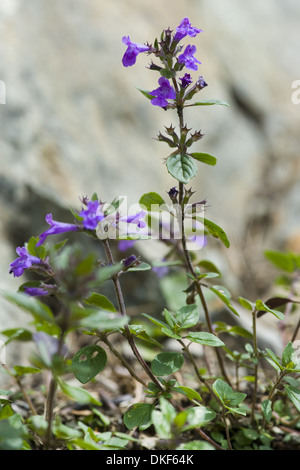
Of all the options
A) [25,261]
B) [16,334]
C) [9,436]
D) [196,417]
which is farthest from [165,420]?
[16,334]

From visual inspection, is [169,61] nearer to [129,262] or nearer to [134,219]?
[134,219]

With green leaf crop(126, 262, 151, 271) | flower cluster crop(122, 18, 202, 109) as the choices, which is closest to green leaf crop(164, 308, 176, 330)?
green leaf crop(126, 262, 151, 271)

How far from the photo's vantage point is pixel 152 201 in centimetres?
157

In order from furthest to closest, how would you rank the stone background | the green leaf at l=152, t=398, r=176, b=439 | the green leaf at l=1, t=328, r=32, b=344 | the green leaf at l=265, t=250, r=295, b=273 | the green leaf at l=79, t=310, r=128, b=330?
the stone background
the green leaf at l=265, t=250, r=295, b=273
the green leaf at l=1, t=328, r=32, b=344
the green leaf at l=152, t=398, r=176, b=439
the green leaf at l=79, t=310, r=128, b=330

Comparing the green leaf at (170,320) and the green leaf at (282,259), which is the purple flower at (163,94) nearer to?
the green leaf at (170,320)

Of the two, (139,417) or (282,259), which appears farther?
(282,259)

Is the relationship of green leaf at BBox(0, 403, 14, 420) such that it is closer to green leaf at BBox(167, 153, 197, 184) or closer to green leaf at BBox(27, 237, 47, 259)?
green leaf at BBox(27, 237, 47, 259)

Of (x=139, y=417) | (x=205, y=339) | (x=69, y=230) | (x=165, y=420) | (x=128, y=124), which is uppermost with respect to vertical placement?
(x=128, y=124)

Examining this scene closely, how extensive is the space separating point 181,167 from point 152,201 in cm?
18

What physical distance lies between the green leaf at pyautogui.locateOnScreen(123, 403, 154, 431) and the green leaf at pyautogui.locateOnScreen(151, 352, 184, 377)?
0.12 meters

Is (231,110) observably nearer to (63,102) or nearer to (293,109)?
(293,109)

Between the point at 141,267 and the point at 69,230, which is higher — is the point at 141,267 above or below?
below

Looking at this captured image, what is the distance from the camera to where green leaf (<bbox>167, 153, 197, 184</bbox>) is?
1.41 meters
